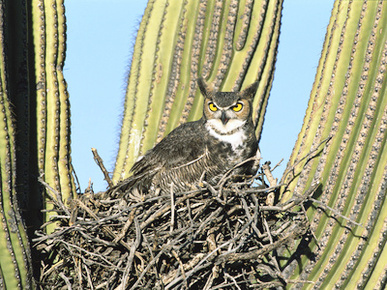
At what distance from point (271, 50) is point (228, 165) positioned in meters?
1.62

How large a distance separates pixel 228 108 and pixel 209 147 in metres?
0.37

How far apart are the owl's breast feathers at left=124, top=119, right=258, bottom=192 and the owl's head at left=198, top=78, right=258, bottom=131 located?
0.35ft

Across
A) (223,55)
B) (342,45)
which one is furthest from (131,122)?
(342,45)

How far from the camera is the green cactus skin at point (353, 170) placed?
5191mm

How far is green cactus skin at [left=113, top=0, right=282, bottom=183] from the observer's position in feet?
20.5

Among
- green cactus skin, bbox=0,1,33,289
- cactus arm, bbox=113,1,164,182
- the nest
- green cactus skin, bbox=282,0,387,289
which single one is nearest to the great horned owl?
the nest

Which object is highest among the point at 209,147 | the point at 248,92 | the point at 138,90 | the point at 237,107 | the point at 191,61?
the point at 191,61

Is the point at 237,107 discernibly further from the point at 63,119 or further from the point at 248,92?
the point at 63,119

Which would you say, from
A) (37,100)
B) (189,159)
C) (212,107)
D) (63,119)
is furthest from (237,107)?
(37,100)

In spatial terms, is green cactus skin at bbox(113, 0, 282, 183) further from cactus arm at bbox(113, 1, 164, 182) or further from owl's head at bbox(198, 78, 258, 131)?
owl's head at bbox(198, 78, 258, 131)

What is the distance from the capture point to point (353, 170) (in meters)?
5.22

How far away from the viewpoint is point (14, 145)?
4.85 m

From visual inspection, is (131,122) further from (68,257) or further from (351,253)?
(351,253)

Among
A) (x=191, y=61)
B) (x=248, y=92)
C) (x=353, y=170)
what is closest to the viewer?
(x=353, y=170)
